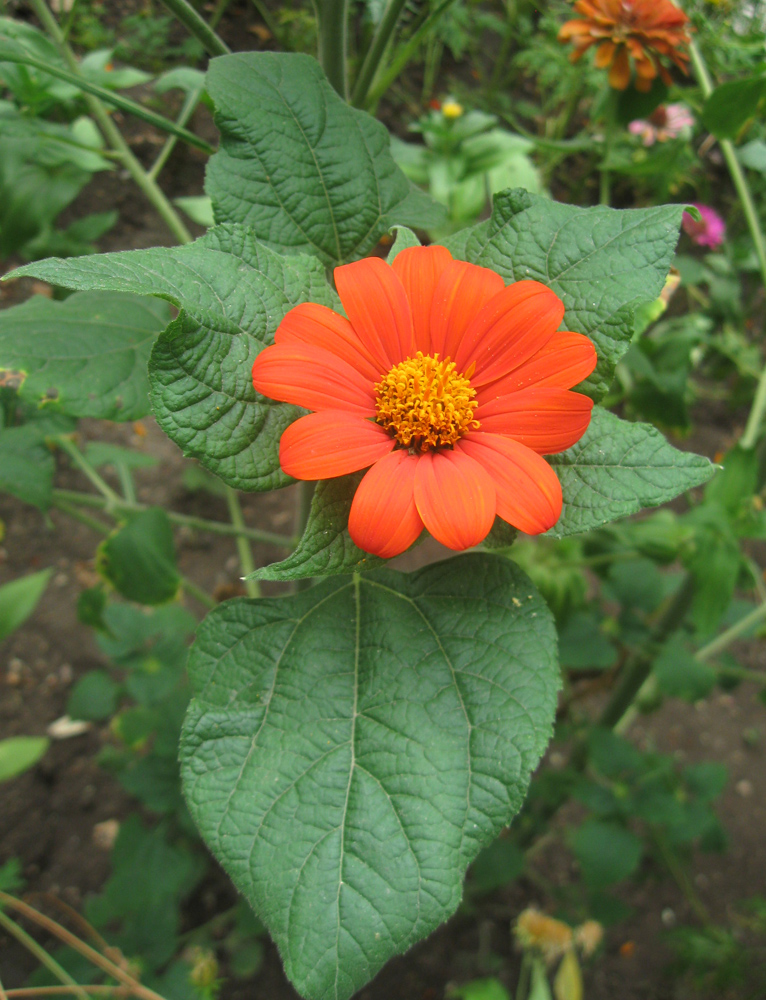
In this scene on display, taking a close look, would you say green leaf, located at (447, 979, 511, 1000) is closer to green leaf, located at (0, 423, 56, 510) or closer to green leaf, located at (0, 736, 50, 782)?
green leaf, located at (0, 736, 50, 782)

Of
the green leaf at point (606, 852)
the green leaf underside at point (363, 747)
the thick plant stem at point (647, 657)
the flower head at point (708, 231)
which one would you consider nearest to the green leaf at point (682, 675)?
the thick plant stem at point (647, 657)

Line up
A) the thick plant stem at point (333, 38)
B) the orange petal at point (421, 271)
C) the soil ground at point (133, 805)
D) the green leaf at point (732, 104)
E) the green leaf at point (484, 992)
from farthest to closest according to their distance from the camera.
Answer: the soil ground at point (133, 805), the green leaf at point (484, 992), the green leaf at point (732, 104), the thick plant stem at point (333, 38), the orange petal at point (421, 271)

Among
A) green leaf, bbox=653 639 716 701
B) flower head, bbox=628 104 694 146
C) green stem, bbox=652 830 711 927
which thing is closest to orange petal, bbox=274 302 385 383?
green leaf, bbox=653 639 716 701

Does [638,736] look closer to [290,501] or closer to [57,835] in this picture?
[290,501]

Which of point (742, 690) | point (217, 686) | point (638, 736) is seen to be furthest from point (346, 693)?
point (742, 690)

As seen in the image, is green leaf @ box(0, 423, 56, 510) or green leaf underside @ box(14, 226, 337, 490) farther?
green leaf @ box(0, 423, 56, 510)

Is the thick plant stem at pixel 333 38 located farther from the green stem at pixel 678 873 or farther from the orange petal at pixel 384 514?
the green stem at pixel 678 873
